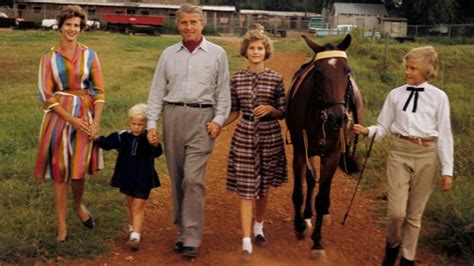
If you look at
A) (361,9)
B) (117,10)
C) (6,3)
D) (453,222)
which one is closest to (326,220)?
(453,222)

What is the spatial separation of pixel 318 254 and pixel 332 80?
1.56m

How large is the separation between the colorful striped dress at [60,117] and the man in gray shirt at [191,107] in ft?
2.05

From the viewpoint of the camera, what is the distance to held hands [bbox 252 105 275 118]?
4.76 metres

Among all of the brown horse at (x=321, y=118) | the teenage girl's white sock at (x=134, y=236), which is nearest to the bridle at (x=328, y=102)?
the brown horse at (x=321, y=118)

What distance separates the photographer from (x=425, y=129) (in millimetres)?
4223

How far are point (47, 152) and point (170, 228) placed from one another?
1.52 metres

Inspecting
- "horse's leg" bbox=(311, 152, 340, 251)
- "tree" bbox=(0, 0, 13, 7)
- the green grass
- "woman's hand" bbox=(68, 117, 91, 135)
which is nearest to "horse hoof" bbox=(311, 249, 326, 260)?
"horse's leg" bbox=(311, 152, 340, 251)

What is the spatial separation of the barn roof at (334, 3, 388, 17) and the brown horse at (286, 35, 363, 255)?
54.7 metres

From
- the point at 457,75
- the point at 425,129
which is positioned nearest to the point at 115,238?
the point at 425,129

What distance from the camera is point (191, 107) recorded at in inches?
185

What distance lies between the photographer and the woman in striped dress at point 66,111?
473 cm

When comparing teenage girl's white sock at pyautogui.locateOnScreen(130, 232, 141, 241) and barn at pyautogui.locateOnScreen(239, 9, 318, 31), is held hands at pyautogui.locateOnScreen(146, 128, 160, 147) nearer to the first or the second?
teenage girl's white sock at pyautogui.locateOnScreen(130, 232, 141, 241)

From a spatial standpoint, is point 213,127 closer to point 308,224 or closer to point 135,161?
point 135,161

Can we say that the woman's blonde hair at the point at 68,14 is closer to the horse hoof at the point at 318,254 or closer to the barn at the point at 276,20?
the horse hoof at the point at 318,254
